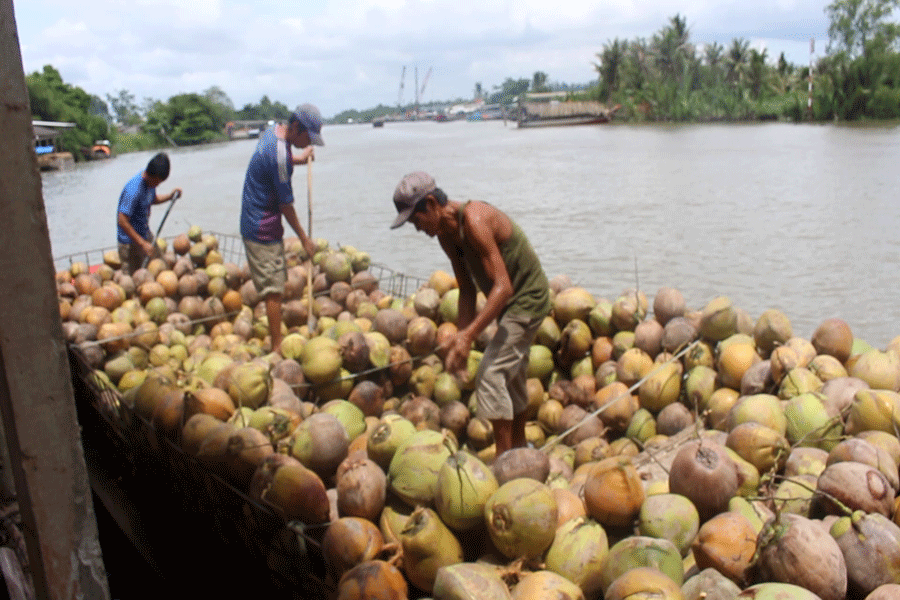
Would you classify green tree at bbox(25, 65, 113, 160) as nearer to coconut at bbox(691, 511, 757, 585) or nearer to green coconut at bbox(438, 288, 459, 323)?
green coconut at bbox(438, 288, 459, 323)

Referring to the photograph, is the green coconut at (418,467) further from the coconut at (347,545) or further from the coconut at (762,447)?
the coconut at (762,447)

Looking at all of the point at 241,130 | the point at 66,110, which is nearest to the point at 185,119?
the point at 66,110

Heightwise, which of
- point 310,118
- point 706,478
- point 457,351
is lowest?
point 706,478

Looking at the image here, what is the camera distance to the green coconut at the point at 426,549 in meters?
2.63

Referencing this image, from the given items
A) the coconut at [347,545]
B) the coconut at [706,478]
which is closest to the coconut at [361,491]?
the coconut at [347,545]

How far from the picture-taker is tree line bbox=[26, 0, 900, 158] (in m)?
47.2

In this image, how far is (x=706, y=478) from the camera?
9.59 ft

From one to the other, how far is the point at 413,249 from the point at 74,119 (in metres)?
49.6

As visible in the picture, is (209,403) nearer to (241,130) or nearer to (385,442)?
(385,442)

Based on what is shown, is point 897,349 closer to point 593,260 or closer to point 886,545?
point 886,545

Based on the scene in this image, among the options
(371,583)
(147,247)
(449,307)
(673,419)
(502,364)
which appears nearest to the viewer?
(371,583)

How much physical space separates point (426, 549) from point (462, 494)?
0.83 ft

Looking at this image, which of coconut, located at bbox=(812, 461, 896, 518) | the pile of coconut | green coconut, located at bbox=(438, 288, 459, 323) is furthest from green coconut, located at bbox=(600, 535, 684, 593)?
green coconut, located at bbox=(438, 288, 459, 323)

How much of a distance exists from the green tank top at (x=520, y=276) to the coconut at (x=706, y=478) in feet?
5.11
